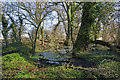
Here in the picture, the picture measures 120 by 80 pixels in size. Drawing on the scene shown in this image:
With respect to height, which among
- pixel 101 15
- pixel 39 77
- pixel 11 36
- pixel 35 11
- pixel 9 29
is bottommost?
pixel 39 77

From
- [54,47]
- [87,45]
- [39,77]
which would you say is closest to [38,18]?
[54,47]

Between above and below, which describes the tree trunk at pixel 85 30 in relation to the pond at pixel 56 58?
above

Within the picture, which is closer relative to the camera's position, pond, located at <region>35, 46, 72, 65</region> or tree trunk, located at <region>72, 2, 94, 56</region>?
pond, located at <region>35, 46, 72, 65</region>

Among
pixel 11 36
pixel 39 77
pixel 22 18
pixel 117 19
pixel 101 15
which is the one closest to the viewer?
pixel 39 77

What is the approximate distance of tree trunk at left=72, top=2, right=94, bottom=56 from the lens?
8572mm

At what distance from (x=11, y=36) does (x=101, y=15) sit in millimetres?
8951

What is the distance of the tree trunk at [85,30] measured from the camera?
8572 millimetres

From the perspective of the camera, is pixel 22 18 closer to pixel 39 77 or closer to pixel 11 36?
pixel 11 36

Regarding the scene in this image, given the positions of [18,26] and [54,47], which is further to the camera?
[18,26]

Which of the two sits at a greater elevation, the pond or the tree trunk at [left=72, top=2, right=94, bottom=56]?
the tree trunk at [left=72, top=2, right=94, bottom=56]

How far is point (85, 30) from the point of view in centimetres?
870

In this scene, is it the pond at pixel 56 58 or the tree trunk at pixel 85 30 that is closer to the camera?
the pond at pixel 56 58

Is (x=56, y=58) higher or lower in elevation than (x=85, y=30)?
lower

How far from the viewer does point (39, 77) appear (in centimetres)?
433
